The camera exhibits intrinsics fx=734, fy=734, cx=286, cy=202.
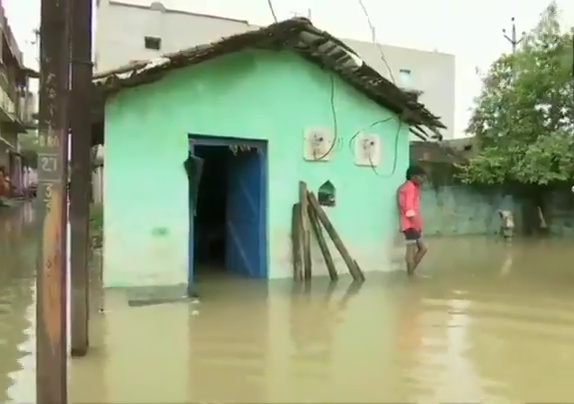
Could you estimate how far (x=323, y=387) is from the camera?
5.01 meters

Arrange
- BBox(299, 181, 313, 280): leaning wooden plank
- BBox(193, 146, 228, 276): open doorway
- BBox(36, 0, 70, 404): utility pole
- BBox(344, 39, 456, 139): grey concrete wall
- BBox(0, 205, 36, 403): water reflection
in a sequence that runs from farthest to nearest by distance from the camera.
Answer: BBox(344, 39, 456, 139): grey concrete wall
BBox(193, 146, 228, 276): open doorway
BBox(299, 181, 313, 280): leaning wooden plank
BBox(0, 205, 36, 403): water reflection
BBox(36, 0, 70, 404): utility pole

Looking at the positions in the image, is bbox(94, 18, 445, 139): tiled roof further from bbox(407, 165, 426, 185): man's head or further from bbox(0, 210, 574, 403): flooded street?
bbox(0, 210, 574, 403): flooded street

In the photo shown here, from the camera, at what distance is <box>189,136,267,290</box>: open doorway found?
428 inches

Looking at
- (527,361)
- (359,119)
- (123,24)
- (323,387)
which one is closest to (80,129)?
(323,387)

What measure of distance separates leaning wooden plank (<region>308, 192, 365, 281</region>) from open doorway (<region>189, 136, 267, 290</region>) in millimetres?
745

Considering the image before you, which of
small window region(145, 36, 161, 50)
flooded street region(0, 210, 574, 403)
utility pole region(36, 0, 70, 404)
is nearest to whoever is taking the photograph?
utility pole region(36, 0, 70, 404)

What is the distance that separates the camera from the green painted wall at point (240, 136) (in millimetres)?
9805

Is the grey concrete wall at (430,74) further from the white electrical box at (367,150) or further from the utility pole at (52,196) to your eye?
the utility pole at (52,196)

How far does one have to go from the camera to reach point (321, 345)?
6363 millimetres

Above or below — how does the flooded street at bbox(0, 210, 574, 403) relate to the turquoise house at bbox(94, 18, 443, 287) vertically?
below

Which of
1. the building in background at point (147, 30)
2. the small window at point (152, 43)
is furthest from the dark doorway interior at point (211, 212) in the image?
the small window at point (152, 43)

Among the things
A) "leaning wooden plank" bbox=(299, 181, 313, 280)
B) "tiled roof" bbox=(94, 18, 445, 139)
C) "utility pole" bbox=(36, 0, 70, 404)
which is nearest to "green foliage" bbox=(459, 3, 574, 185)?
"tiled roof" bbox=(94, 18, 445, 139)

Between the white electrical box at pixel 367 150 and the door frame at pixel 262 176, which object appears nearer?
the door frame at pixel 262 176

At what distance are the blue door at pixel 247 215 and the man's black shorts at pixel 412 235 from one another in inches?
90.0
